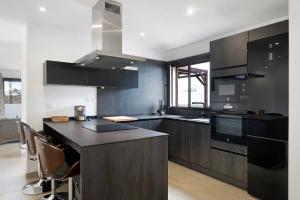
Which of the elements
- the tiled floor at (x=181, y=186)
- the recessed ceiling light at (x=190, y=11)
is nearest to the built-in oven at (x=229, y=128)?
the tiled floor at (x=181, y=186)

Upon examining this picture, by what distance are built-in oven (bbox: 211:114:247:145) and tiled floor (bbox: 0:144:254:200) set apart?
706mm

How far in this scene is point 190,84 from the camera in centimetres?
459

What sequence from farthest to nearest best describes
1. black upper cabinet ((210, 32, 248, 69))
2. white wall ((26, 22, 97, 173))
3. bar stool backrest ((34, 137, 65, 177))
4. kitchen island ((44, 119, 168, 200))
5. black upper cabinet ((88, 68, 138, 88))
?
black upper cabinet ((88, 68, 138, 88))
white wall ((26, 22, 97, 173))
black upper cabinet ((210, 32, 248, 69))
bar stool backrest ((34, 137, 65, 177))
kitchen island ((44, 119, 168, 200))

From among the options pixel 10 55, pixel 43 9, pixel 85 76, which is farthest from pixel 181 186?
→ pixel 10 55

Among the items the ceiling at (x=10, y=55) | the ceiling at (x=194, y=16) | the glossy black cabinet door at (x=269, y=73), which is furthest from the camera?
the ceiling at (x=10, y=55)

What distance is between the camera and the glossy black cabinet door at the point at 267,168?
228 cm

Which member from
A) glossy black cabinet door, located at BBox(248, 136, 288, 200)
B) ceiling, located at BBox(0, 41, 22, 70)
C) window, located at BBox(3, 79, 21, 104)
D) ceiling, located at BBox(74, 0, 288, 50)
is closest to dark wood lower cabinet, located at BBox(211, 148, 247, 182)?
glossy black cabinet door, located at BBox(248, 136, 288, 200)

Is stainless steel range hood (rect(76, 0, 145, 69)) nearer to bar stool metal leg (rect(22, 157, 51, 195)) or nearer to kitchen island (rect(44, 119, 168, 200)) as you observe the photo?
kitchen island (rect(44, 119, 168, 200))

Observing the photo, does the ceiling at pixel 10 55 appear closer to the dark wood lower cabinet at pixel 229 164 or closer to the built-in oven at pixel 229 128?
the built-in oven at pixel 229 128

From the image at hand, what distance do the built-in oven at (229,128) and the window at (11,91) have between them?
22.9 feet

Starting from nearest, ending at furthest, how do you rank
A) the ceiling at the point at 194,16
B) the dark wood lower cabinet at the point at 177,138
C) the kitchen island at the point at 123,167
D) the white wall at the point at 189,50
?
the kitchen island at the point at 123,167, the ceiling at the point at 194,16, the dark wood lower cabinet at the point at 177,138, the white wall at the point at 189,50

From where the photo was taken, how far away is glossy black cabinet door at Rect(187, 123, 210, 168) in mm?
3345

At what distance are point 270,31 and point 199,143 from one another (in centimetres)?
203

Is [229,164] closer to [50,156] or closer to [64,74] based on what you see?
[50,156]
